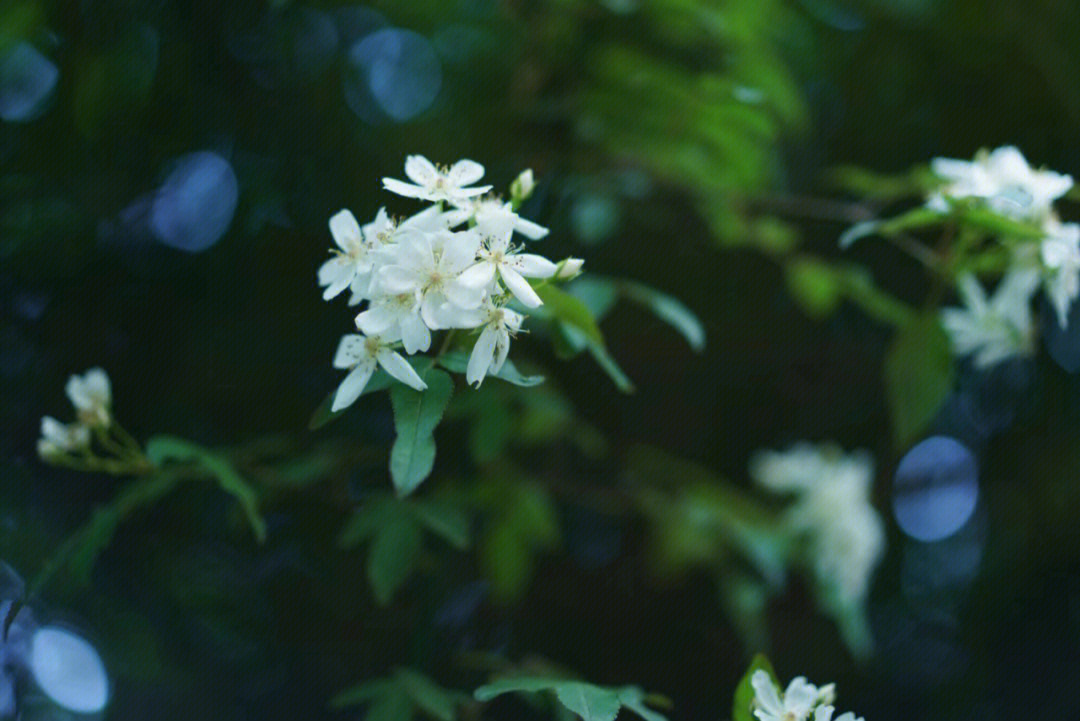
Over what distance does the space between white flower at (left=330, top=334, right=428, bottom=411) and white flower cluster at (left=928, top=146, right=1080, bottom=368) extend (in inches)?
31.1

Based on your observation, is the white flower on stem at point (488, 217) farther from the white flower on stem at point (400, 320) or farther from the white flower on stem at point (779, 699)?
the white flower on stem at point (779, 699)

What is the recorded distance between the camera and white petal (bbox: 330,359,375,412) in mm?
925

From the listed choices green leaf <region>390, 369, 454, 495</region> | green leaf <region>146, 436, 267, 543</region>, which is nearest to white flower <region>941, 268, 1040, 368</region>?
green leaf <region>390, 369, 454, 495</region>

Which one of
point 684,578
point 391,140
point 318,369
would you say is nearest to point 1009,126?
point 684,578

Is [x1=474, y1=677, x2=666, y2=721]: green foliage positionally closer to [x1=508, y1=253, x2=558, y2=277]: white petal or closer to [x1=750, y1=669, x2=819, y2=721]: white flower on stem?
[x1=750, y1=669, x2=819, y2=721]: white flower on stem

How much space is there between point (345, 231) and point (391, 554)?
0.47 m

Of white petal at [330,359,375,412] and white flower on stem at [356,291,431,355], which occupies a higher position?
white flower on stem at [356,291,431,355]

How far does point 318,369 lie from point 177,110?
1.78ft

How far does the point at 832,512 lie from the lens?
1971mm

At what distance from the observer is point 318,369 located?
1.74m

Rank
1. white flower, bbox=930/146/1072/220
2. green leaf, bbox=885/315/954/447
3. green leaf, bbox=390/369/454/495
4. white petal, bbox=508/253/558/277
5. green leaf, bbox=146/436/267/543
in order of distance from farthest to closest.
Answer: green leaf, bbox=885/315/954/447 → white flower, bbox=930/146/1072/220 → green leaf, bbox=146/436/267/543 → white petal, bbox=508/253/558/277 → green leaf, bbox=390/369/454/495

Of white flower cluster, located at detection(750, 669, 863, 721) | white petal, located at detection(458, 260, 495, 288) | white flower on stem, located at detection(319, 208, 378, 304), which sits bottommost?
white flower cluster, located at detection(750, 669, 863, 721)

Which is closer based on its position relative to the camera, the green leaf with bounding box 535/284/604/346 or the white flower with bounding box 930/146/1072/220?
the green leaf with bounding box 535/284/604/346

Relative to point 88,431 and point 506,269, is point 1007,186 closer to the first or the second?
point 506,269
